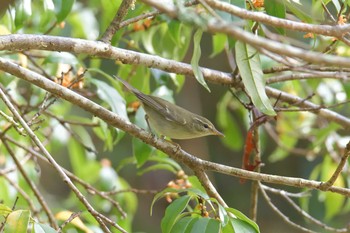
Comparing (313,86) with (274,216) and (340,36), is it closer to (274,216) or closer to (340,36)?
(340,36)

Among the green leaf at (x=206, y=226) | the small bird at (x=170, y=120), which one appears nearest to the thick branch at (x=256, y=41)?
the green leaf at (x=206, y=226)

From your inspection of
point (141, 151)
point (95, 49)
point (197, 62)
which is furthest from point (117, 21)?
point (141, 151)

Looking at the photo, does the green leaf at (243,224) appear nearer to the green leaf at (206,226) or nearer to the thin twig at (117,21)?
the green leaf at (206,226)

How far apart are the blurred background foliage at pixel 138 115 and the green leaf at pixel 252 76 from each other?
189mm

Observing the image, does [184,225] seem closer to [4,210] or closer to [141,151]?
[4,210]

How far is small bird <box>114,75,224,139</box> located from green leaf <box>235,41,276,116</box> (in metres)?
1.13

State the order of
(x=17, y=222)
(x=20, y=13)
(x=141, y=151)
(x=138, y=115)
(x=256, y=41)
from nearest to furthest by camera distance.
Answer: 1. (x=256, y=41)
2. (x=17, y=222)
3. (x=20, y=13)
4. (x=141, y=151)
5. (x=138, y=115)

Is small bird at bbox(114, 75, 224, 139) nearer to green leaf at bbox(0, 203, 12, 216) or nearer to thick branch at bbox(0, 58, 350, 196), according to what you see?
thick branch at bbox(0, 58, 350, 196)

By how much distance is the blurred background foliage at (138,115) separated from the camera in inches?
157

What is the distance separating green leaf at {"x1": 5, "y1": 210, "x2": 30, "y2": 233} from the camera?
2.68 metres

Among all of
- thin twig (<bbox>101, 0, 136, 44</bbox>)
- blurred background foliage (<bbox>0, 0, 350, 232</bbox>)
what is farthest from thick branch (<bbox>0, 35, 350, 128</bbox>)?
blurred background foliage (<bbox>0, 0, 350, 232</bbox>)

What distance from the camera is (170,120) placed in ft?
14.6

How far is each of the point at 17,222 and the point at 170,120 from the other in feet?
6.27

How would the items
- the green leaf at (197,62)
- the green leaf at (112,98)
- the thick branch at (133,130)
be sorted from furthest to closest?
the green leaf at (112,98)
the thick branch at (133,130)
the green leaf at (197,62)
